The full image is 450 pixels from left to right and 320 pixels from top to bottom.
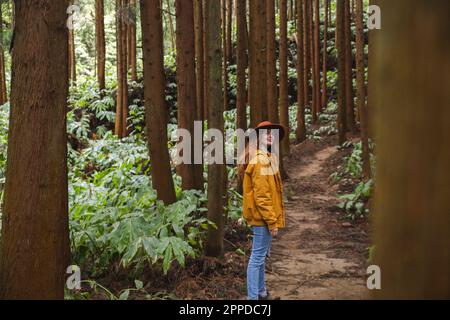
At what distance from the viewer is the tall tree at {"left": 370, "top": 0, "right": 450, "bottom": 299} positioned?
2.72 feet

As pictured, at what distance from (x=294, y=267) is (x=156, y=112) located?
320 centimetres

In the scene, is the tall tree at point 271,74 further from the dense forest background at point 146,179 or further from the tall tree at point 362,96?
the tall tree at point 362,96

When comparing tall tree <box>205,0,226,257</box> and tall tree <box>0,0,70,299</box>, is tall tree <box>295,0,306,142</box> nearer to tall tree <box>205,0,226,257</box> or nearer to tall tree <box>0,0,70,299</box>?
tall tree <box>205,0,226,257</box>

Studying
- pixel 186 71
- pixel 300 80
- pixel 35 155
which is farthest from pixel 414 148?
pixel 300 80

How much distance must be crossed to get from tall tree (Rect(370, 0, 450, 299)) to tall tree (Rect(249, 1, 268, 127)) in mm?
9054

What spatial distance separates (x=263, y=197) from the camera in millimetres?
5086

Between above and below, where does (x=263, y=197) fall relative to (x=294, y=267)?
above

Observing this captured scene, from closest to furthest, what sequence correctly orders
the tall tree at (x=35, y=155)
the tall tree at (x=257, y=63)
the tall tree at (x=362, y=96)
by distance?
the tall tree at (x=35, y=155) → the tall tree at (x=257, y=63) → the tall tree at (x=362, y=96)

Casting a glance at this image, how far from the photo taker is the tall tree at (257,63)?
10023 mm

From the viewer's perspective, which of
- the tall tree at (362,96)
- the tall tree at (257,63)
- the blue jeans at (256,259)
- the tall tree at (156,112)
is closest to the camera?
the blue jeans at (256,259)

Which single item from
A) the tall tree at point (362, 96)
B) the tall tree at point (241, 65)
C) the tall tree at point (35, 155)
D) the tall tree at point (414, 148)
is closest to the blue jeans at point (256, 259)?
the tall tree at point (35, 155)

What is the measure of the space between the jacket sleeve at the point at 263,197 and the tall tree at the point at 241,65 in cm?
538

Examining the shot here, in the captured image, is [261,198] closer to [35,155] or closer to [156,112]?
[35,155]

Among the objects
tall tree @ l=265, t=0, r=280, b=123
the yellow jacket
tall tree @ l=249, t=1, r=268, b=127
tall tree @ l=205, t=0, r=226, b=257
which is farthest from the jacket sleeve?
tall tree @ l=265, t=0, r=280, b=123
